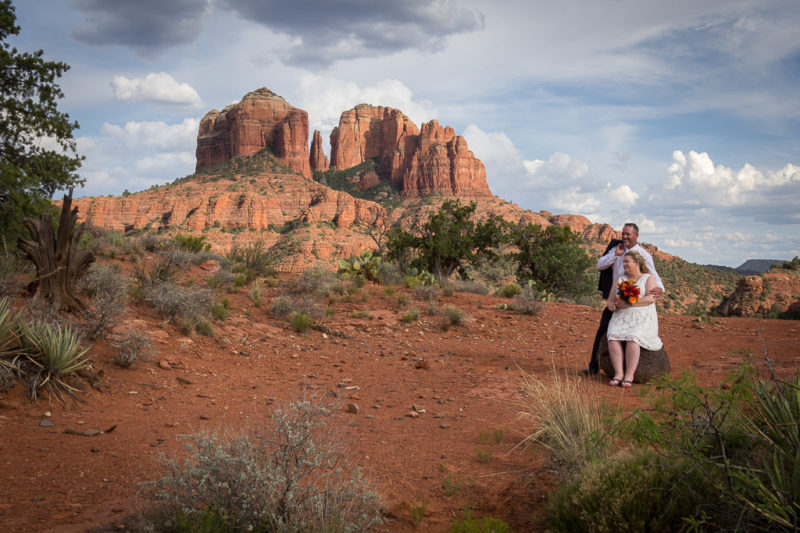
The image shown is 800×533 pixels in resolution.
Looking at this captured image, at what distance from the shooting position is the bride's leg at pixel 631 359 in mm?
7047

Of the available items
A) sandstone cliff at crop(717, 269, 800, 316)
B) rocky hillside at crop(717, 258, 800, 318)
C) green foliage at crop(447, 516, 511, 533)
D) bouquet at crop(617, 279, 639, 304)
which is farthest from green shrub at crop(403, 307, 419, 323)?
sandstone cliff at crop(717, 269, 800, 316)

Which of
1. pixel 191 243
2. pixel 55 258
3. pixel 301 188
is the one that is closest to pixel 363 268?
pixel 191 243

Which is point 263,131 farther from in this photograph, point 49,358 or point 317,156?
point 49,358

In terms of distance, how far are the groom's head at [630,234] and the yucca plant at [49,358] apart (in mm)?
7627

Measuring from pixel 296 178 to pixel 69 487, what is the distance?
96898 mm

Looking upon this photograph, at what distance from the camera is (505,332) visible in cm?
1205

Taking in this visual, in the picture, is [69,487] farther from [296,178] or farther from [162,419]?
[296,178]

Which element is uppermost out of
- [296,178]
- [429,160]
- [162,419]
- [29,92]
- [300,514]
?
[429,160]

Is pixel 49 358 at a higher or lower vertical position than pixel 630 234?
lower

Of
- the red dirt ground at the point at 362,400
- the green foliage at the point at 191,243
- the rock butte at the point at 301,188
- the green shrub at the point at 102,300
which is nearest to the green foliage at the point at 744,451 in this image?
the red dirt ground at the point at 362,400

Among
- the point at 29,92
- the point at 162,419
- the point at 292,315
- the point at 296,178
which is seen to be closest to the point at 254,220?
the point at 296,178

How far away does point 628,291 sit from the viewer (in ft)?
23.4

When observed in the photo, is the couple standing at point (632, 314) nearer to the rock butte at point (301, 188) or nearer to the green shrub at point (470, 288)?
the green shrub at point (470, 288)

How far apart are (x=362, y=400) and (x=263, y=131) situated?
115 meters
